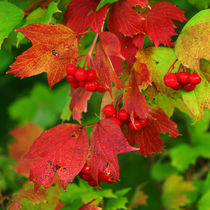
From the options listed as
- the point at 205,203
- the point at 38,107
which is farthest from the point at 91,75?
the point at 38,107

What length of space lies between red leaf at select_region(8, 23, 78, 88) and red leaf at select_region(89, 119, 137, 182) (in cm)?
15

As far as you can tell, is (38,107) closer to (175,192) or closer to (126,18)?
(175,192)

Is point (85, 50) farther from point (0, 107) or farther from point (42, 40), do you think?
point (0, 107)

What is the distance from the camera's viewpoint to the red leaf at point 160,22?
2.26ft

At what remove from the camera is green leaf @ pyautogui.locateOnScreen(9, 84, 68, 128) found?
1842 millimetres

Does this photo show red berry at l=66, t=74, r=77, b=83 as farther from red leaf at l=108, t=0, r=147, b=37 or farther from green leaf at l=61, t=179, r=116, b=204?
green leaf at l=61, t=179, r=116, b=204

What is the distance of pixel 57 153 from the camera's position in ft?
2.25

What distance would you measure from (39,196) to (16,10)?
1.50 feet

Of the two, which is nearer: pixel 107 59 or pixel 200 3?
pixel 107 59

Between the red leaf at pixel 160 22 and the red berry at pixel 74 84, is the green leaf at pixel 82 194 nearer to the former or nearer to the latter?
the red berry at pixel 74 84

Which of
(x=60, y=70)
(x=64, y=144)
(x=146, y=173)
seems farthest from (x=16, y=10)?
(x=146, y=173)

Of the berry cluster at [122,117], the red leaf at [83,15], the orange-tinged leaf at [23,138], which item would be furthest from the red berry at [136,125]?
the orange-tinged leaf at [23,138]

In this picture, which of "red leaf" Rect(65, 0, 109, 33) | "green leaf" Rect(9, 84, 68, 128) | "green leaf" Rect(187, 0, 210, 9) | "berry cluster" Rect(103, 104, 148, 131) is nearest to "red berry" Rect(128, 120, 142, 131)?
"berry cluster" Rect(103, 104, 148, 131)

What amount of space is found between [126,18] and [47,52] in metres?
0.18
